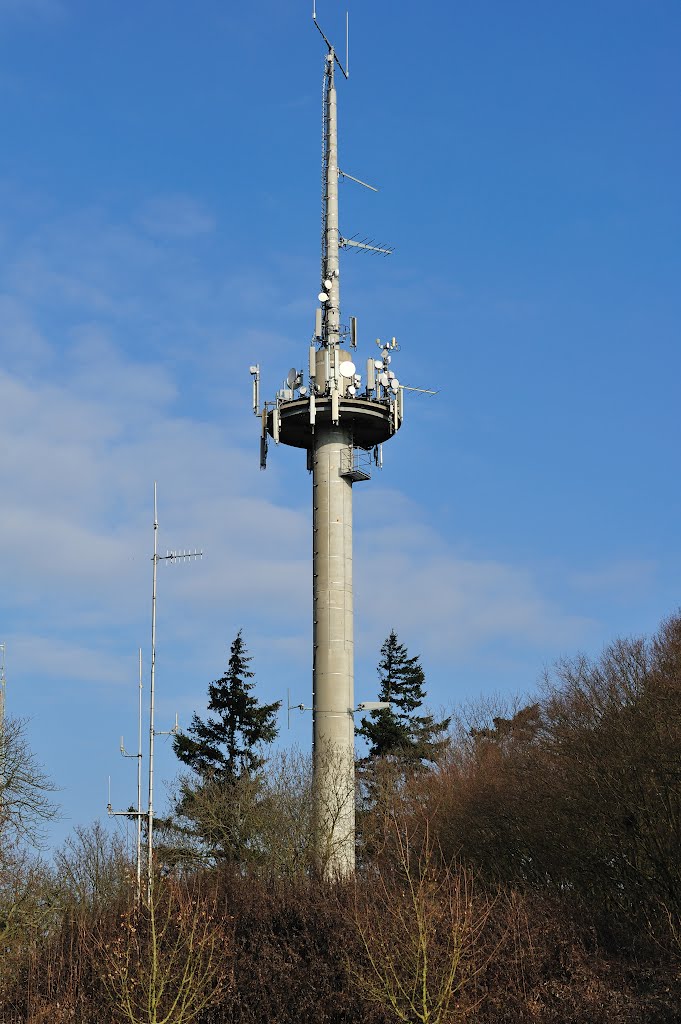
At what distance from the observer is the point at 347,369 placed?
56938 mm

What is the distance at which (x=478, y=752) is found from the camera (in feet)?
230

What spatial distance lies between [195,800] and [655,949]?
1099 inches

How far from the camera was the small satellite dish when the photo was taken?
186ft

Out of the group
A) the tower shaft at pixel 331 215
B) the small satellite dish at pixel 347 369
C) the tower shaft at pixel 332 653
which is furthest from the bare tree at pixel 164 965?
the tower shaft at pixel 331 215

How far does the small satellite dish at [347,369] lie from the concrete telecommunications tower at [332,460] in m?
0.04

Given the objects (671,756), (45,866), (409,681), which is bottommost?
(45,866)

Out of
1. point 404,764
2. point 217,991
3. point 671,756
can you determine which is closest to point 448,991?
point 217,991

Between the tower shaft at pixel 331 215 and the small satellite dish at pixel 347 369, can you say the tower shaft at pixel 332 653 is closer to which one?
the small satellite dish at pixel 347 369

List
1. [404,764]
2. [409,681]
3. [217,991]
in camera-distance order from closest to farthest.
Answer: [217,991] → [404,764] → [409,681]

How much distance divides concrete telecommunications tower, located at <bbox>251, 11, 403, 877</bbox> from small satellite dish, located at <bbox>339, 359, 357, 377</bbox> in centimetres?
4

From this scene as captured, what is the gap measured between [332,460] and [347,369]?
13.8ft

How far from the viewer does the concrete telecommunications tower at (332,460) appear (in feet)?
171

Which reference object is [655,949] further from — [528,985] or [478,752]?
[478,752]

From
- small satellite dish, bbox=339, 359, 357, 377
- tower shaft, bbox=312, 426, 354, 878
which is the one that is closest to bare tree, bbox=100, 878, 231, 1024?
tower shaft, bbox=312, 426, 354, 878
